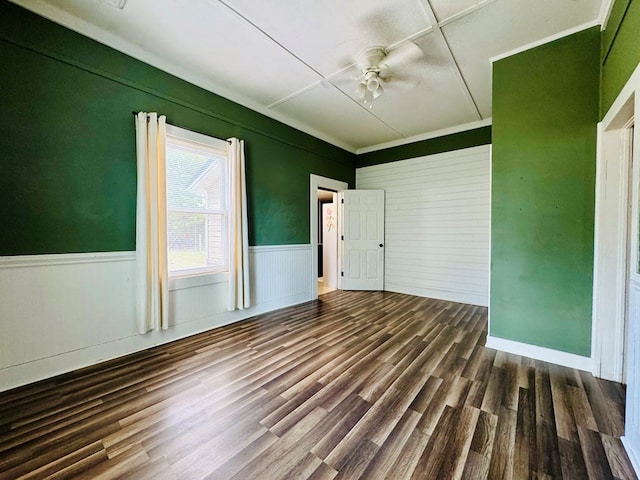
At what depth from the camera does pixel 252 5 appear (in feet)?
6.80

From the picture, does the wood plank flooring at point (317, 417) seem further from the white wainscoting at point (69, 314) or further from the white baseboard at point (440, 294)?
the white baseboard at point (440, 294)

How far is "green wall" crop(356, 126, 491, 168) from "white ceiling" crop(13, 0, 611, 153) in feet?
2.82

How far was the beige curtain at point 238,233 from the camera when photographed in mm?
3352

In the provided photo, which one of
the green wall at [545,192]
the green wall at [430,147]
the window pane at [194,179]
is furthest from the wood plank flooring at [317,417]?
the green wall at [430,147]

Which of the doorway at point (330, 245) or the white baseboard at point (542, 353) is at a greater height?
the doorway at point (330, 245)

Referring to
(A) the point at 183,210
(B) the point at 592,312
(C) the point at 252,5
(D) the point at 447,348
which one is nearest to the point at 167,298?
(A) the point at 183,210

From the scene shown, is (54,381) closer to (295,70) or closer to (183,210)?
(183,210)

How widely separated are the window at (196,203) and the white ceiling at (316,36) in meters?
0.75

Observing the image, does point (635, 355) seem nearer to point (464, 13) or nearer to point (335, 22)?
point (464, 13)

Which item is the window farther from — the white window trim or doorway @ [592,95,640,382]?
doorway @ [592,95,640,382]

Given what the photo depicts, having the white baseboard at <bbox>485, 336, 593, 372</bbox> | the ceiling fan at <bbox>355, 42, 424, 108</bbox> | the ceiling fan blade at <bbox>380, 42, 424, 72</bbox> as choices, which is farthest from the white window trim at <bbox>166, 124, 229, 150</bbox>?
the white baseboard at <bbox>485, 336, 593, 372</bbox>

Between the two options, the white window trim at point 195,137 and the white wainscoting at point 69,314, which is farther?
the white window trim at point 195,137

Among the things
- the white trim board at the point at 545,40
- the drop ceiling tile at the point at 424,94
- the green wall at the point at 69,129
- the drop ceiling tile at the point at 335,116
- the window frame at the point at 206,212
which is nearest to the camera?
the green wall at the point at 69,129

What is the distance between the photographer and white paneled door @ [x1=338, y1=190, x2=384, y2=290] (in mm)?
5426
